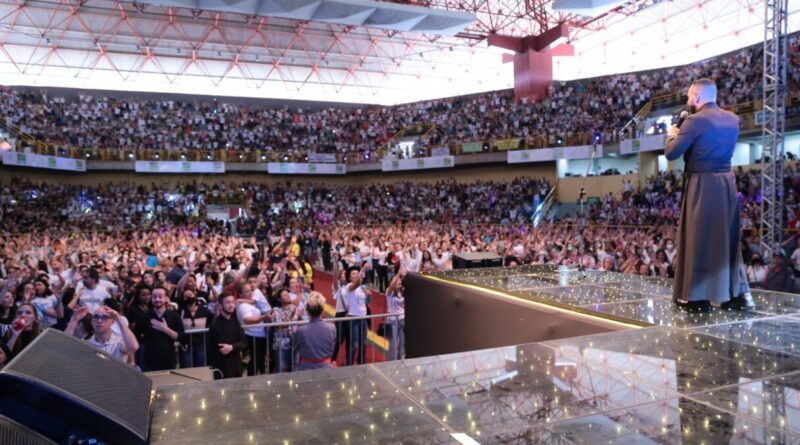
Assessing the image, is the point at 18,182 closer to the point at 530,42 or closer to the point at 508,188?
the point at 508,188

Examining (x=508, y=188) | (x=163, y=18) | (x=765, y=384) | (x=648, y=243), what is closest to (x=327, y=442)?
(x=765, y=384)

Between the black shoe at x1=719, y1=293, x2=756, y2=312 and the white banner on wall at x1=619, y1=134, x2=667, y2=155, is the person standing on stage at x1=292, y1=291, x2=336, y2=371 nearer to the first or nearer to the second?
the black shoe at x1=719, y1=293, x2=756, y2=312

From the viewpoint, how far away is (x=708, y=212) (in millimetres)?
3857

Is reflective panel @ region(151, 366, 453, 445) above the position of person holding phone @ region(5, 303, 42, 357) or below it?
above

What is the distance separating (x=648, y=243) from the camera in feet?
39.5

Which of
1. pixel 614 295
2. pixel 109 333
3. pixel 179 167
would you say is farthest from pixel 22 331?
pixel 179 167

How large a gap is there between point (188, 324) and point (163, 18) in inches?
1202

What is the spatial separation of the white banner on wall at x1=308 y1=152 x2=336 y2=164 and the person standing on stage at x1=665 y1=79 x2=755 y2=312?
108 feet

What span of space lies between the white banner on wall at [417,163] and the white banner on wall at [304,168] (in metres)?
3.27

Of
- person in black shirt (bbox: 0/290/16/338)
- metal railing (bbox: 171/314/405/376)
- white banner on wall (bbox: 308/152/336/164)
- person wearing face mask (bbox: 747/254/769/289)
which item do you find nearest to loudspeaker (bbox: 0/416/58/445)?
metal railing (bbox: 171/314/405/376)

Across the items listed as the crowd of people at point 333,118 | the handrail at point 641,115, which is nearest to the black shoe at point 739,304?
the crowd of people at point 333,118

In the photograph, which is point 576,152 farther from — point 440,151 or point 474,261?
point 474,261

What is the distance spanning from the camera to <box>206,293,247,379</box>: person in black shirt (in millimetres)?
5660

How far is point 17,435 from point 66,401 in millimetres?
141
